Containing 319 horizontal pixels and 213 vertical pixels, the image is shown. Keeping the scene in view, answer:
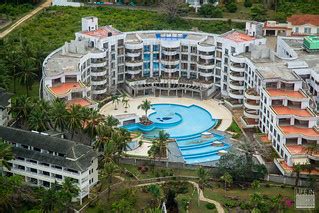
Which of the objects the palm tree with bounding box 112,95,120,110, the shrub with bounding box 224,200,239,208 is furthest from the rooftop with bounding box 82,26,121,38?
the shrub with bounding box 224,200,239,208

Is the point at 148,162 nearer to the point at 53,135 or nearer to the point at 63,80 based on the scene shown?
the point at 53,135

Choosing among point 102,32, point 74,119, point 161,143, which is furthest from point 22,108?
point 102,32

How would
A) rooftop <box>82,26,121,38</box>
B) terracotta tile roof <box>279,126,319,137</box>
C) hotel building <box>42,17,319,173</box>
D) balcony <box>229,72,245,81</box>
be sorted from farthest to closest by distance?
rooftop <box>82,26,121,38</box> < balcony <box>229,72,245,81</box> < hotel building <box>42,17,319,173</box> < terracotta tile roof <box>279,126,319,137</box>

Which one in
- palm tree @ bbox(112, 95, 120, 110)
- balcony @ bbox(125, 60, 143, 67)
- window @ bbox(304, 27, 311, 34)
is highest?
window @ bbox(304, 27, 311, 34)

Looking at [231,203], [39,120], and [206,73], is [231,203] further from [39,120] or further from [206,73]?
[206,73]

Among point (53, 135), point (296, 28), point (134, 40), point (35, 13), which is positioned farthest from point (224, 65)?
point (35, 13)

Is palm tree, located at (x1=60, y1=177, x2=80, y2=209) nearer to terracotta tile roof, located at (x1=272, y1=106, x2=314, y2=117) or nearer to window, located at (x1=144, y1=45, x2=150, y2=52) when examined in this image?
terracotta tile roof, located at (x1=272, y1=106, x2=314, y2=117)
